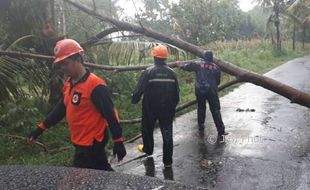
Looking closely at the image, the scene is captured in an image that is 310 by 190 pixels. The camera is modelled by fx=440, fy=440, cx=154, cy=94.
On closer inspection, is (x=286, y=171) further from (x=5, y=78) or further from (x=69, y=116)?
(x=5, y=78)

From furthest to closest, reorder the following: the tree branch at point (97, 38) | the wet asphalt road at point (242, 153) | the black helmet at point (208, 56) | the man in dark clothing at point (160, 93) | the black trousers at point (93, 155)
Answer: the tree branch at point (97, 38)
the black helmet at point (208, 56)
the man in dark clothing at point (160, 93)
the wet asphalt road at point (242, 153)
the black trousers at point (93, 155)

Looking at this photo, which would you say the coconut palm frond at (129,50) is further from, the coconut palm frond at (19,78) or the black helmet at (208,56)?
the coconut palm frond at (19,78)

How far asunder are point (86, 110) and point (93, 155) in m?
0.44

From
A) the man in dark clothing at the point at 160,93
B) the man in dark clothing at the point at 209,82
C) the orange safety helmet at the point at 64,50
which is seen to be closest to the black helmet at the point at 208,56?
the man in dark clothing at the point at 209,82

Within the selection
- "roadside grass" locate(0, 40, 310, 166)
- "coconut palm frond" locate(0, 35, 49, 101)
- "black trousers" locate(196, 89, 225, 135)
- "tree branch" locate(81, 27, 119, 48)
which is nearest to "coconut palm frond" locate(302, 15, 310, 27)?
"roadside grass" locate(0, 40, 310, 166)

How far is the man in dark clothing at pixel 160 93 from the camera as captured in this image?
6.17m

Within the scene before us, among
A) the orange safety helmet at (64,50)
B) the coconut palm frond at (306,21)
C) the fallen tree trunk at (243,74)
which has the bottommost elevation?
the coconut palm frond at (306,21)

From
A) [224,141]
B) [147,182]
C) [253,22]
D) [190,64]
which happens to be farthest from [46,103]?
[253,22]

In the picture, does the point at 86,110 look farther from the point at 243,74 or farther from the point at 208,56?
the point at 208,56

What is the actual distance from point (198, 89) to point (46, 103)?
2974mm

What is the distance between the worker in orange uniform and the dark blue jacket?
12.6ft

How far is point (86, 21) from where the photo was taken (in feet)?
35.3

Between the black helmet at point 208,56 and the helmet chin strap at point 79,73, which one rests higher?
the helmet chin strap at point 79,73

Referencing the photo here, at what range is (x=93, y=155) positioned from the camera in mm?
4047
